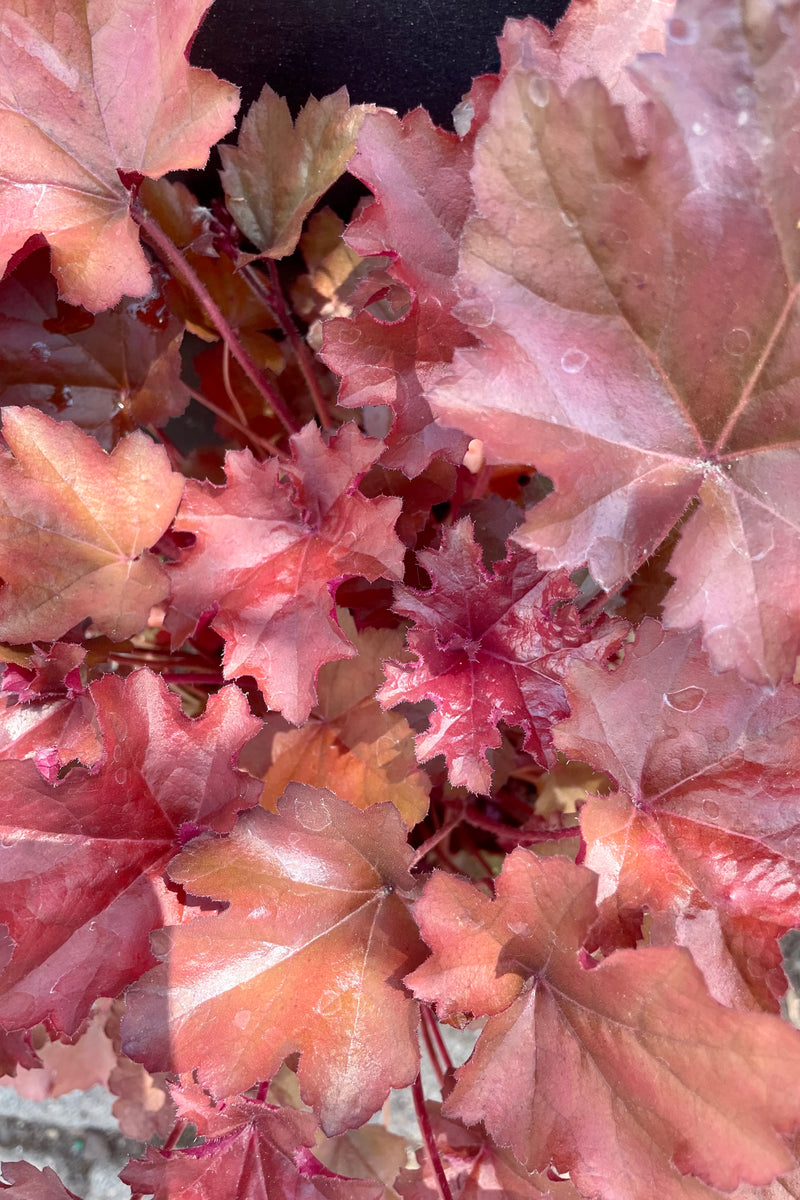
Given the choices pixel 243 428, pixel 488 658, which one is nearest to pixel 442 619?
pixel 488 658

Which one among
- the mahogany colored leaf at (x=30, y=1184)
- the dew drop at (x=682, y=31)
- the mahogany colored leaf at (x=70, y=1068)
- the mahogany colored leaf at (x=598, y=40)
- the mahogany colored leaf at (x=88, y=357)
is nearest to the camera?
the dew drop at (x=682, y=31)

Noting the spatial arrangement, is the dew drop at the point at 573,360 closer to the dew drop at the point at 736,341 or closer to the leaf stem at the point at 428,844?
the dew drop at the point at 736,341

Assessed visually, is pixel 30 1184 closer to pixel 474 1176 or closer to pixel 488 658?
pixel 474 1176

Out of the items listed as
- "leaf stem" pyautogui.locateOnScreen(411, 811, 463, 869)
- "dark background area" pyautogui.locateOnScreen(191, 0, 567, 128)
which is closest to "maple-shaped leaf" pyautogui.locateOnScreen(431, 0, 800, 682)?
"leaf stem" pyautogui.locateOnScreen(411, 811, 463, 869)

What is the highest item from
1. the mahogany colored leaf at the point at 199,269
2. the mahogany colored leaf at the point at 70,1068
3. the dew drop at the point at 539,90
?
the dew drop at the point at 539,90

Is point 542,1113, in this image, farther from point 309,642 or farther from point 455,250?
point 455,250

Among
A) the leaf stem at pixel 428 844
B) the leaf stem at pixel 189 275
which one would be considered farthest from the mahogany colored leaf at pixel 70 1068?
the leaf stem at pixel 189 275
